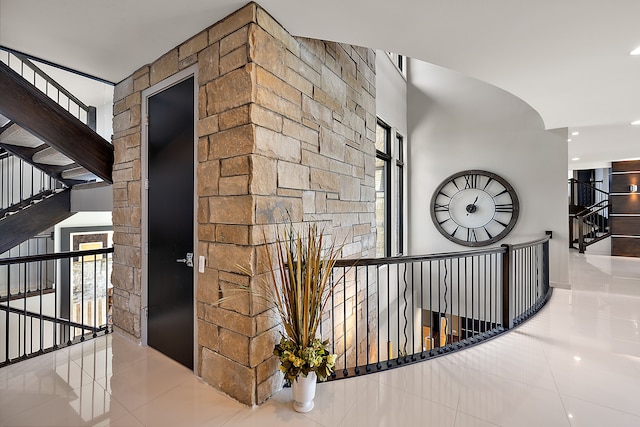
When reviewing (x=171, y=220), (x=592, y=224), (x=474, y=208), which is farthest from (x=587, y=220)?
(x=171, y=220)

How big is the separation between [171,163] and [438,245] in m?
5.05

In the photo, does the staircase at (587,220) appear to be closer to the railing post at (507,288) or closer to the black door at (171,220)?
the railing post at (507,288)

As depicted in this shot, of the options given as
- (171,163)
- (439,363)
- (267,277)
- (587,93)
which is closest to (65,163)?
(171,163)

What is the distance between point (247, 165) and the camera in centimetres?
194

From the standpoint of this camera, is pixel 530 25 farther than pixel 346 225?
No

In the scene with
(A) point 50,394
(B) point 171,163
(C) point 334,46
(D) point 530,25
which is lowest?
(A) point 50,394

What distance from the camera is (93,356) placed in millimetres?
2631

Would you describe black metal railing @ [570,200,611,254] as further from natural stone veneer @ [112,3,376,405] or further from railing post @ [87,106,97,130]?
railing post @ [87,106,97,130]

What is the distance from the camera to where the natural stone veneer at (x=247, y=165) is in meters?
1.95

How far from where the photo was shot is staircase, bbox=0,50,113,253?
7.77 ft

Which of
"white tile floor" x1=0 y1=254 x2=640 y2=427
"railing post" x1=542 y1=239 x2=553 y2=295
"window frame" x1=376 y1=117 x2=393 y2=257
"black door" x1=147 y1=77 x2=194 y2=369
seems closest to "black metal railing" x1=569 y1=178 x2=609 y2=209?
"railing post" x1=542 y1=239 x2=553 y2=295

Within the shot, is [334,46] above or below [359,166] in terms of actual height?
above

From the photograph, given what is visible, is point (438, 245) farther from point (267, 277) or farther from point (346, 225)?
point (267, 277)

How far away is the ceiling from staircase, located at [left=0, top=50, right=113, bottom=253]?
41 cm
